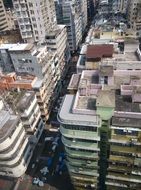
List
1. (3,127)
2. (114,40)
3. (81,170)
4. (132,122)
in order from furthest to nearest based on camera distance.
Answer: (114,40) → (3,127) → (81,170) → (132,122)

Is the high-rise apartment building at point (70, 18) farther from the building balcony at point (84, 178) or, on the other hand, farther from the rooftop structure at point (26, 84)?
the building balcony at point (84, 178)

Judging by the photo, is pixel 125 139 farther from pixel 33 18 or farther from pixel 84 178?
pixel 33 18

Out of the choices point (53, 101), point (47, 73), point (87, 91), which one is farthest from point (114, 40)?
point (87, 91)

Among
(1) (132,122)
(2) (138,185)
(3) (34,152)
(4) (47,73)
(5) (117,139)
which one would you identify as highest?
(1) (132,122)

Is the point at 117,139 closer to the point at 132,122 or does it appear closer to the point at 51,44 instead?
the point at 132,122

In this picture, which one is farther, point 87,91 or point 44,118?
point 44,118

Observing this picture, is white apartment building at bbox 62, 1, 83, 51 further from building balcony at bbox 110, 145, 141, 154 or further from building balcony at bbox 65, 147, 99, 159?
building balcony at bbox 110, 145, 141, 154

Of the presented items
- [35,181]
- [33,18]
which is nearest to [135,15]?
[33,18]
